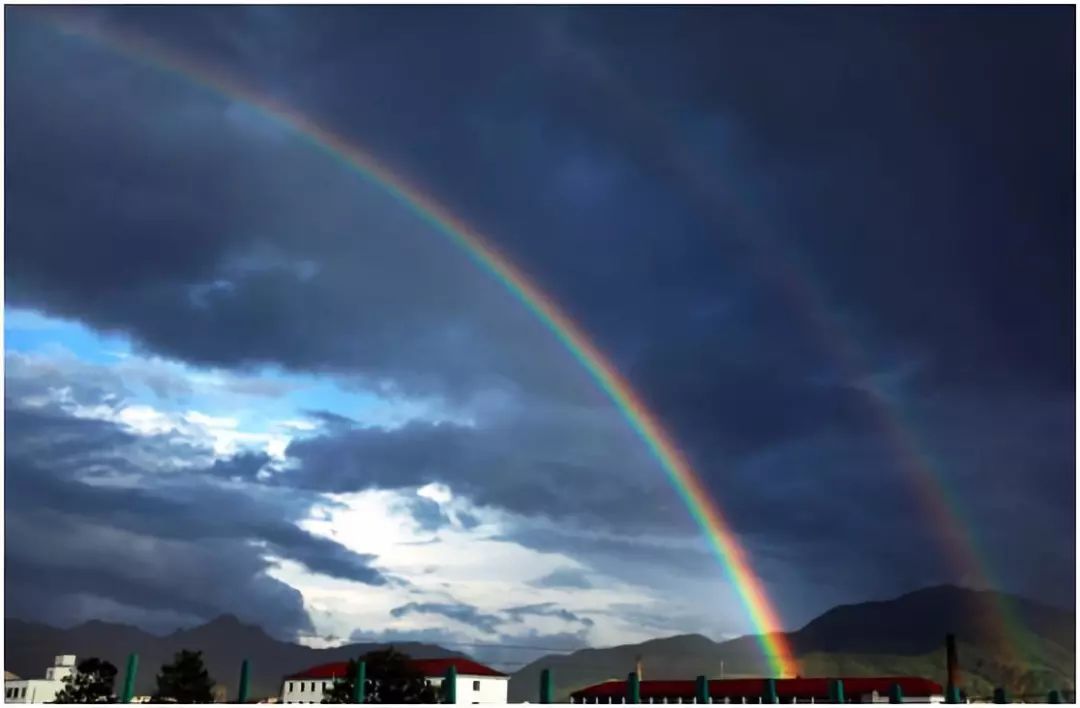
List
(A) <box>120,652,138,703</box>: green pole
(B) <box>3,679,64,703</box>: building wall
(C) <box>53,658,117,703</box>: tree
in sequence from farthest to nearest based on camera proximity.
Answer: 1. (B) <box>3,679,64,703</box>: building wall
2. (C) <box>53,658,117,703</box>: tree
3. (A) <box>120,652,138,703</box>: green pole

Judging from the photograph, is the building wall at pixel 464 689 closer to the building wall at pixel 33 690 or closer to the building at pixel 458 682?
the building at pixel 458 682

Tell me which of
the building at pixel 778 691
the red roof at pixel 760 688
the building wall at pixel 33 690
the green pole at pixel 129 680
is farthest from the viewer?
the building wall at pixel 33 690

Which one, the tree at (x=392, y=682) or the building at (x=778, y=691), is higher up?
the building at (x=778, y=691)

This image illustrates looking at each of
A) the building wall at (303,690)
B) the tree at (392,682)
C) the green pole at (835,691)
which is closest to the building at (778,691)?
the building wall at (303,690)

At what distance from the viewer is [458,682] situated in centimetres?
11506

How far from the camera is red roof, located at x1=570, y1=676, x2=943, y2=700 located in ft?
294

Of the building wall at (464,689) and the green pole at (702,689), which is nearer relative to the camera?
the green pole at (702,689)

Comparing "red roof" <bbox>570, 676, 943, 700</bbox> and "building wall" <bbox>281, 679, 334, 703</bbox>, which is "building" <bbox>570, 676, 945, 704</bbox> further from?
"building wall" <bbox>281, 679, 334, 703</bbox>

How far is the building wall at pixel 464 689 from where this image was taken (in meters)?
113

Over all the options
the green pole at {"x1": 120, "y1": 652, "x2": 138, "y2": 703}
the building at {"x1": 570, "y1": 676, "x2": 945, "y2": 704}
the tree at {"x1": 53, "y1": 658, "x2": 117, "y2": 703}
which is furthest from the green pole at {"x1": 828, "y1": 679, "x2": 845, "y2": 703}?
the building at {"x1": 570, "y1": 676, "x2": 945, "y2": 704}

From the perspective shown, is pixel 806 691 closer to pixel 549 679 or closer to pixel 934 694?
pixel 934 694

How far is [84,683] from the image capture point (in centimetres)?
4822

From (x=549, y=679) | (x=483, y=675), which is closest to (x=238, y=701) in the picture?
(x=549, y=679)

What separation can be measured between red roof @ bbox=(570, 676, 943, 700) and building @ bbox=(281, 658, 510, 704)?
11.2 metres
